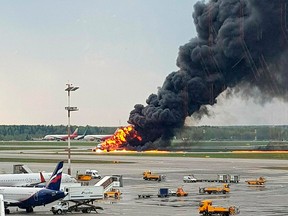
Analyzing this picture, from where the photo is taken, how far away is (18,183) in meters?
102

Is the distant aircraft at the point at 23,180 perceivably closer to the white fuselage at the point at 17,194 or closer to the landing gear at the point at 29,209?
the landing gear at the point at 29,209

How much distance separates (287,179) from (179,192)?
31.4m

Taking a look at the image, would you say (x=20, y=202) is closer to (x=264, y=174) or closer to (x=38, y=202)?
(x=38, y=202)

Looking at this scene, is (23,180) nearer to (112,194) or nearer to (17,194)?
(112,194)

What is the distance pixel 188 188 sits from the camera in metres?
109

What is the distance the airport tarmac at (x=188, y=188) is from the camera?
80750mm

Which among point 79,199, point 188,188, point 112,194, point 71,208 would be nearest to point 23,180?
point 112,194

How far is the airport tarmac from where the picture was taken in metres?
80.8

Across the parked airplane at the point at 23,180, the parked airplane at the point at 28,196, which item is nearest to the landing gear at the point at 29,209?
the parked airplane at the point at 28,196

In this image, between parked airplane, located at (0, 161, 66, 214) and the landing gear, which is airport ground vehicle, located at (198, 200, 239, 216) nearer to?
parked airplane, located at (0, 161, 66, 214)

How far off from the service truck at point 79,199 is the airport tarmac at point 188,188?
4.74 feet

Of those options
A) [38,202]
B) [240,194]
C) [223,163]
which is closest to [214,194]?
[240,194]

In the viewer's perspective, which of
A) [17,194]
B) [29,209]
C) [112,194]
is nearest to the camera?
[17,194]

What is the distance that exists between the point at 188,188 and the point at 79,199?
1276 inches
